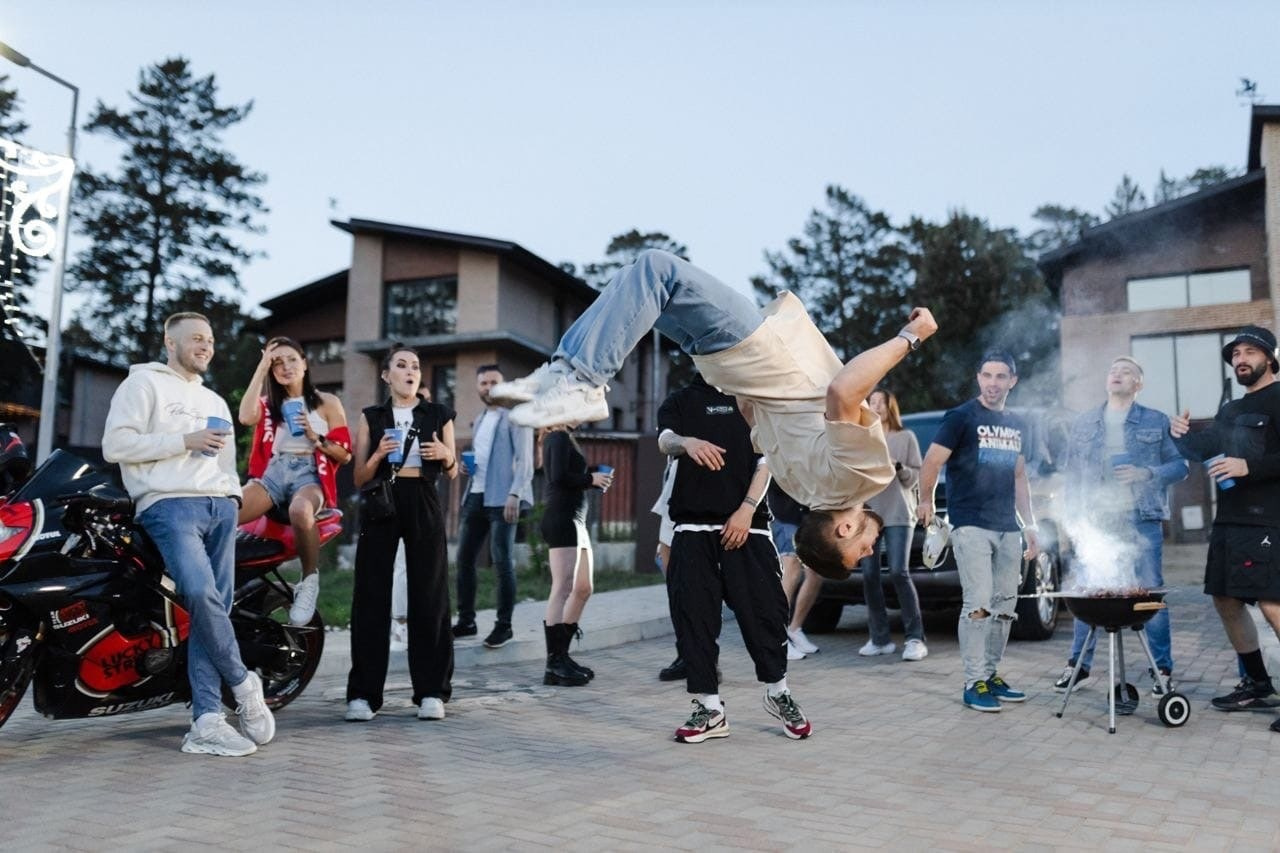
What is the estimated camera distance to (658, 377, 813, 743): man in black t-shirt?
5.48 meters

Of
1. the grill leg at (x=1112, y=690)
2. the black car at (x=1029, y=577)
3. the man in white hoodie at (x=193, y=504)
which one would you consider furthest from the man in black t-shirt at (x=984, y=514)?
the man in white hoodie at (x=193, y=504)

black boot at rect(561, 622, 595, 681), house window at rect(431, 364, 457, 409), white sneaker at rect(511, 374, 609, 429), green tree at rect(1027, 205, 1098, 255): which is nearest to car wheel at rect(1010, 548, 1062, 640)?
black boot at rect(561, 622, 595, 681)

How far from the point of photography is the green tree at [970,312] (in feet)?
108

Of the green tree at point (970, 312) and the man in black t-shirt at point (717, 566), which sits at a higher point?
the green tree at point (970, 312)

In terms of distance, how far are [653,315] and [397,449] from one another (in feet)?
8.38

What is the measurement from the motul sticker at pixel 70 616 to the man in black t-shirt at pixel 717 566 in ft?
9.91

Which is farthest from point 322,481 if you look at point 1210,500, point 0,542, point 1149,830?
point 1210,500

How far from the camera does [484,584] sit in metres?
13.5

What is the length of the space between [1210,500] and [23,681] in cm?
2268

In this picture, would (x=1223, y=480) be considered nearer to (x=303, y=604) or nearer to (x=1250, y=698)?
(x=1250, y=698)

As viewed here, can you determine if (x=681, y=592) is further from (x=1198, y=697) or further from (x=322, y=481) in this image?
(x=1198, y=697)

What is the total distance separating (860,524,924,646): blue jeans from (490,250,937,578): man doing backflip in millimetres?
4156

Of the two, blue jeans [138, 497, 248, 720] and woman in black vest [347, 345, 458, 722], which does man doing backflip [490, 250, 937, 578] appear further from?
woman in black vest [347, 345, 458, 722]

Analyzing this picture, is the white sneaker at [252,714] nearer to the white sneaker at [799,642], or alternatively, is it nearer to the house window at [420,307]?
the white sneaker at [799,642]
